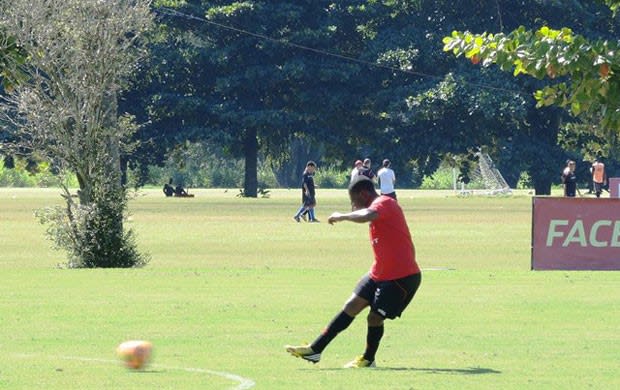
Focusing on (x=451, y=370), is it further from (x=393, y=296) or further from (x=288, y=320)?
(x=288, y=320)

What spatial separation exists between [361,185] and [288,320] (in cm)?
509

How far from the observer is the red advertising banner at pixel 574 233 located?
27.8 metres

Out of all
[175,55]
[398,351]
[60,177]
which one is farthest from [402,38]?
[398,351]

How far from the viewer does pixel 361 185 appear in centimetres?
1391

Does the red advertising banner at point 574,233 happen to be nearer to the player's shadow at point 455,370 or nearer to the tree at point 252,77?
the player's shadow at point 455,370

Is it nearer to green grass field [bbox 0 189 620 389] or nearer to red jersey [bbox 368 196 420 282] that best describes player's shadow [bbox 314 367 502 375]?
green grass field [bbox 0 189 620 389]

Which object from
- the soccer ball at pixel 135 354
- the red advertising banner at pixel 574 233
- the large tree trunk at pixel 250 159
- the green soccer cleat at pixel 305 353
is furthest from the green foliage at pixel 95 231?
the large tree trunk at pixel 250 159

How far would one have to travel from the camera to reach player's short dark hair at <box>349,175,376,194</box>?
13.9 m

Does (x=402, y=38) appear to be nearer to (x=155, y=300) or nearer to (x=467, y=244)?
(x=467, y=244)

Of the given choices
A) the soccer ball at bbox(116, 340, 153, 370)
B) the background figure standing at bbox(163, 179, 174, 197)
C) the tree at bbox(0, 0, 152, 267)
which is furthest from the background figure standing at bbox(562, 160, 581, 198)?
the soccer ball at bbox(116, 340, 153, 370)

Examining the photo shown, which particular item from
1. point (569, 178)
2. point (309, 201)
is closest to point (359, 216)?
point (309, 201)

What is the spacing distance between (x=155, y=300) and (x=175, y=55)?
57.8 metres

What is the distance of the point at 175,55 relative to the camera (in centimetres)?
7869

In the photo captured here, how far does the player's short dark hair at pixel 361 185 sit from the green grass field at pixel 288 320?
1.52 meters
